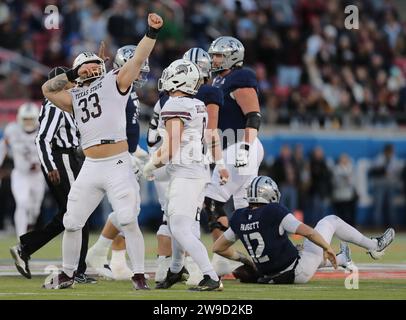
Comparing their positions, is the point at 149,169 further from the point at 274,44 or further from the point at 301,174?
the point at 274,44

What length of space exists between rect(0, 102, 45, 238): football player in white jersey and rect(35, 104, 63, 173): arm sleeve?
3.47 m

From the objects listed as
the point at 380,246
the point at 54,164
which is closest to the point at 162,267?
the point at 54,164

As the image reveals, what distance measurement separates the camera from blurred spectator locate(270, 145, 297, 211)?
1962cm

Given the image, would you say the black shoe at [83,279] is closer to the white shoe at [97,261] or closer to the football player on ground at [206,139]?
the white shoe at [97,261]

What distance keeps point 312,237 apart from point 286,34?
13.2m

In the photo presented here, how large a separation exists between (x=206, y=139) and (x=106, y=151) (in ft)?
3.87

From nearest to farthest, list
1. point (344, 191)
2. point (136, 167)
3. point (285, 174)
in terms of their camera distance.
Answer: point (136, 167) < point (285, 174) < point (344, 191)

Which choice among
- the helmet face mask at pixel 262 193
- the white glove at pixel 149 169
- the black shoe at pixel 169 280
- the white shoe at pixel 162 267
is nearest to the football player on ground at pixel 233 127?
the white shoe at pixel 162 267

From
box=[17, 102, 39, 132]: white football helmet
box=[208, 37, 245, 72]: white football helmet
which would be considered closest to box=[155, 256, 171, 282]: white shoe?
box=[208, 37, 245, 72]: white football helmet

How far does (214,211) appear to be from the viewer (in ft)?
36.3

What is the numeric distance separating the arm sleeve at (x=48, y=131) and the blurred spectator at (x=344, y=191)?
32.3 feet

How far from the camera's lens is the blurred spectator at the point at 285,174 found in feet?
64.4

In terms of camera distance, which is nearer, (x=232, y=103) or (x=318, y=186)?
(x=232, y=103)
